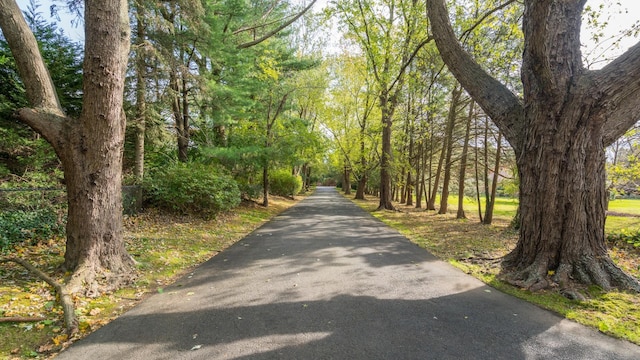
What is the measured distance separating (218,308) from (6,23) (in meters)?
4.74

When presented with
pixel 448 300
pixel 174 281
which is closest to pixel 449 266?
pixel 448 300

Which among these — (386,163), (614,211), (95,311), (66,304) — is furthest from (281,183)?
(614,211)

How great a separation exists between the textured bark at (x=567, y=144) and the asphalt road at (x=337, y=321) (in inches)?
47.3

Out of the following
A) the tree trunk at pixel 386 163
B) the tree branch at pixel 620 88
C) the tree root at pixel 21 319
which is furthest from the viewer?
the tree trunk at pixel 386 163

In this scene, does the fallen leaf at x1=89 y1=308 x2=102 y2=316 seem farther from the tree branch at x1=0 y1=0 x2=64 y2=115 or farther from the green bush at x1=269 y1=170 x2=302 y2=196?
the green bush at x1=269 y1=170 x2=302 y2=196

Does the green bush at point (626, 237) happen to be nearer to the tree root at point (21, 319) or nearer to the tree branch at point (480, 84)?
the tree branch at point (480, 84)

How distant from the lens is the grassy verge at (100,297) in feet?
9.36

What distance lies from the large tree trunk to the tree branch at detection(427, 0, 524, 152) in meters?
5.43

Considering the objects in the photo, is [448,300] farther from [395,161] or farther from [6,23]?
[395,161]

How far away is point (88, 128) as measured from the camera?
4266mm

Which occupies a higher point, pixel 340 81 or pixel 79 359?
pixel 340 81

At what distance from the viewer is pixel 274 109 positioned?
15828 mm

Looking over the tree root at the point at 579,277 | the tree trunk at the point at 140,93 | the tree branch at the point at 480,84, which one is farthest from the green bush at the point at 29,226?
the tree branch at the point at 480,84

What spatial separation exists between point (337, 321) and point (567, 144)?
13.6 ft
